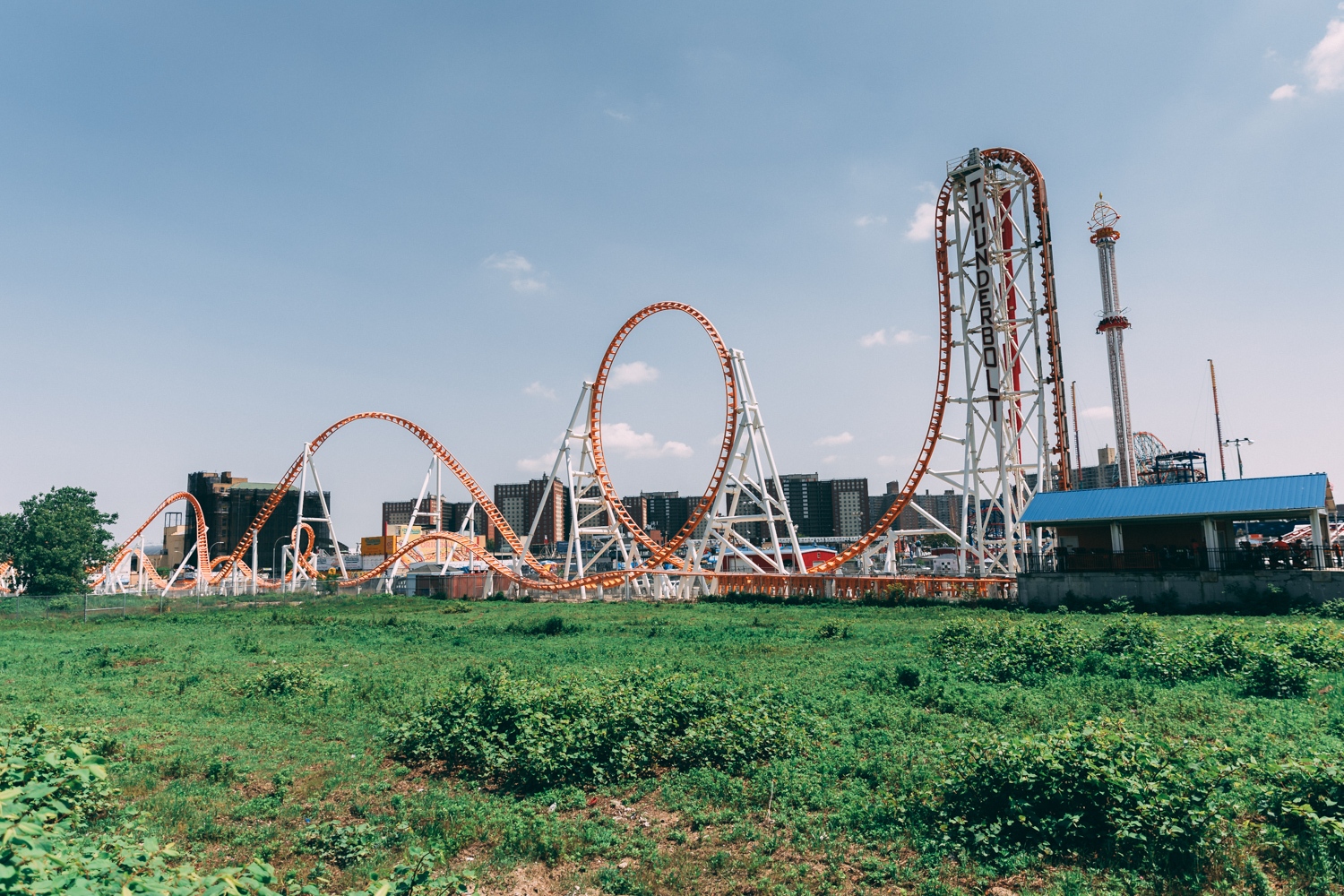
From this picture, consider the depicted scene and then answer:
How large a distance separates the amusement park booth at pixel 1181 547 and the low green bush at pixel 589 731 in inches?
844

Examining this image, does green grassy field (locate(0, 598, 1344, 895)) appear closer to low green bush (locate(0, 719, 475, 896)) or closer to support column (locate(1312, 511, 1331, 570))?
low green bush (locate(0, 719, 475, 896))

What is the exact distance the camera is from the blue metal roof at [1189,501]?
26.9 meters

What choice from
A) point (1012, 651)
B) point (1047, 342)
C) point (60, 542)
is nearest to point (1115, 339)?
point (1047, 342)

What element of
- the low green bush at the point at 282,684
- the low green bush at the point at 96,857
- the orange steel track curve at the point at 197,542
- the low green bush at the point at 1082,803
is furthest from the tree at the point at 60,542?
the low green bush at the point at 1082,803

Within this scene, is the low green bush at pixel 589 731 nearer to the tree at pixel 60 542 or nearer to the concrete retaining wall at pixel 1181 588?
the concrete retaining wall at pixel 1181 588

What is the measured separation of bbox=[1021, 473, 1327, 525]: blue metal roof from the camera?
2689cm

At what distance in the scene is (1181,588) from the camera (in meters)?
26.9

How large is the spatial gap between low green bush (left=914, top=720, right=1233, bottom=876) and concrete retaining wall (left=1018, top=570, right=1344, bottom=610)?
2143 cm

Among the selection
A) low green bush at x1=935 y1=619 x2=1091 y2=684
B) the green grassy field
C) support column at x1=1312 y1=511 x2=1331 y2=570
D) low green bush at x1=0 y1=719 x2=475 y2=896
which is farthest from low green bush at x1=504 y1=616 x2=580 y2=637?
support column at x1=1312 y1=511 x2=1331 y2=570

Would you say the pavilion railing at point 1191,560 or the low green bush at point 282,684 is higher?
the pavilion railing at point 1191,560

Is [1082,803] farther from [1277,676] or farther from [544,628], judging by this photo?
[544,628]

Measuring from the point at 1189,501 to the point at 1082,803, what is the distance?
25709 millimetres

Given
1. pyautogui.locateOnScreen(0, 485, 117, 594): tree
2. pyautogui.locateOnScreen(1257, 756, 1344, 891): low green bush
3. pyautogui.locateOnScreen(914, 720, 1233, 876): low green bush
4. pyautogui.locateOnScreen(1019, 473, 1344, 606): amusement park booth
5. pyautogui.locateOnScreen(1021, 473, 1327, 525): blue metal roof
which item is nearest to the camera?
pyautogui.locateOnScreen(1257, 756, 1344, 891): low green bush

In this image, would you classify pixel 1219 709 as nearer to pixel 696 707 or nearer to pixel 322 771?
pixel 696 707
